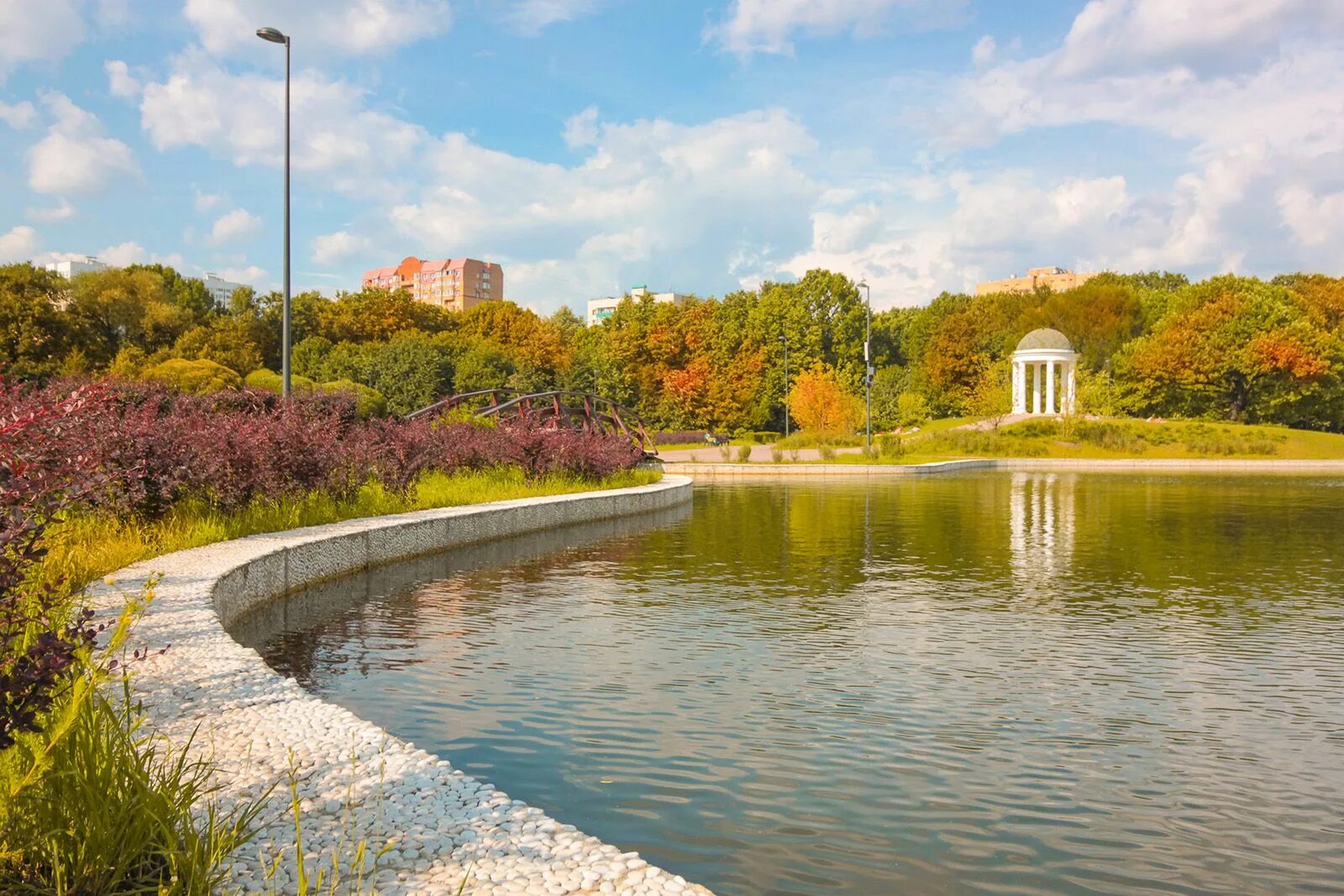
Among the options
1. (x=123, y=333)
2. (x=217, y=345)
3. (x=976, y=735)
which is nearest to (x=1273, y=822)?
(x=976, y=735)

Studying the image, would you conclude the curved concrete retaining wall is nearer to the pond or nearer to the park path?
the park path

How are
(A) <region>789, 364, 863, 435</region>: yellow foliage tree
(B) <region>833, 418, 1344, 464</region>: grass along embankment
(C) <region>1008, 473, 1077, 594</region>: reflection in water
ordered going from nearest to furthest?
(C) <region>1008, 473, 1077, 594</region>: reflection in water < (B) <region>833, 418, 1344, 464</region>: grass along embankment < (A) <region>789, 364, 863, 435</region>: yellow foliage tree

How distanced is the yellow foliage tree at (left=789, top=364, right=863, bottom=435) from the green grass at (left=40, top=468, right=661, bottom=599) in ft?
103

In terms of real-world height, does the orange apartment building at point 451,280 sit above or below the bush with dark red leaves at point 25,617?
above

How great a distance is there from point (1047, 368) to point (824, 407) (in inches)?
733

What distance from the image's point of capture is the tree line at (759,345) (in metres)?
49.9

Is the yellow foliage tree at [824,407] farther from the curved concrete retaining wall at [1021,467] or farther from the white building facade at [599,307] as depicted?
the white building facade at [599,307]

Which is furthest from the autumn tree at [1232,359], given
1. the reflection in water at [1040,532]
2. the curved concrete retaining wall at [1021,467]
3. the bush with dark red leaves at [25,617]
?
the bush with dark red leaves at [25,617]

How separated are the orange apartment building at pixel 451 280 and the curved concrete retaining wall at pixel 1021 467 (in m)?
124

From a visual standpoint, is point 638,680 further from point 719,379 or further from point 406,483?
point 719,379

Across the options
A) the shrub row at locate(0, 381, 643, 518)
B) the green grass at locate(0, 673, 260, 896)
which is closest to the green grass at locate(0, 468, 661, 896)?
the green grass at locate(0, 673, 260, 896)

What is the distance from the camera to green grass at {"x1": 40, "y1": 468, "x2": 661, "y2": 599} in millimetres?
8461

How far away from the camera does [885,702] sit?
20.9ft

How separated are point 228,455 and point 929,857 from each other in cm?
989
